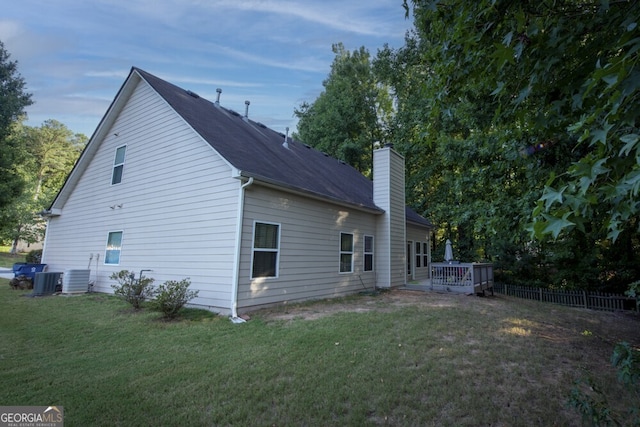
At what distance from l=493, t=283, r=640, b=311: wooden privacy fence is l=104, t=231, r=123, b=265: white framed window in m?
14.6

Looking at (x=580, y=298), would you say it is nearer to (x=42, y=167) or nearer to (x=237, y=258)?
(x=237, y=258)

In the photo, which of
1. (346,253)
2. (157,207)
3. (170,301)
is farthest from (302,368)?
(157,207)

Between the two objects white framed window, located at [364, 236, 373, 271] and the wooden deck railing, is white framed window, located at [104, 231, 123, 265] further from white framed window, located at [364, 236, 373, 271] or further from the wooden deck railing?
the wooden deck railing

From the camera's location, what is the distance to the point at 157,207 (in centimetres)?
883

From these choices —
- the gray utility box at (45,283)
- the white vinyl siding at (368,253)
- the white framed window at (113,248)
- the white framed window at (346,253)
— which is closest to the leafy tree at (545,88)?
the white framed window at (346,253)

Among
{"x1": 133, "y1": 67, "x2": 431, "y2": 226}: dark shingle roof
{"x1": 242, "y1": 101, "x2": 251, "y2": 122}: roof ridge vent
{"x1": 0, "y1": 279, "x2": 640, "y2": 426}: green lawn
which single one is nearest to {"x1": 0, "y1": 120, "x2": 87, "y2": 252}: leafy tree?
{"x1": 242, "y1": 101, "x2": 251, "y2": 122}: roof ridge vent

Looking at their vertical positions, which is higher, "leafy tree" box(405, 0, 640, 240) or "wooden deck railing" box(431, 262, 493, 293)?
"leafy tree" box(405, 0, 640, 240)

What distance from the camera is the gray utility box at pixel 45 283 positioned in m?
9.27

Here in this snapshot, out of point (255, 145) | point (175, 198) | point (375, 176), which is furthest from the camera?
point (375, 176)

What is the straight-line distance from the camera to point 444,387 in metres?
3.36

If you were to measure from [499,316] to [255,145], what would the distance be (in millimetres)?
7785

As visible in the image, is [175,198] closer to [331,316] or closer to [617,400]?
[331,316]

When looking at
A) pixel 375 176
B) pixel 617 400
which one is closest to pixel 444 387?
pixel 617 400

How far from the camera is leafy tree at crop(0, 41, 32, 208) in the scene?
47.9 ft
